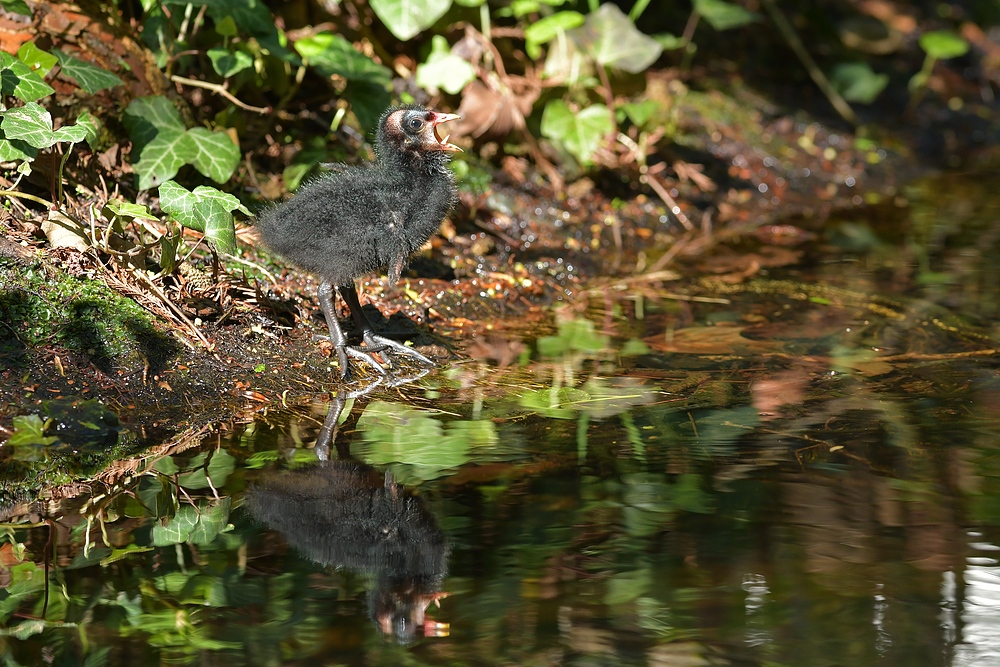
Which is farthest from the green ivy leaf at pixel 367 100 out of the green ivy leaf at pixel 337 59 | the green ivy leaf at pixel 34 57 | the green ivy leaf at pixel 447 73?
the green ivy leaf at pixel 34 57

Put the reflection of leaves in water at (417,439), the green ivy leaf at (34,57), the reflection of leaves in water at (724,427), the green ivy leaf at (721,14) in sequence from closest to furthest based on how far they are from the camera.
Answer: the reflection of leaves in water at (417,439) → the reflection of leaves in water at (724,427) → the green ivy leaf at (34,57) → the green ivy leaf at (721,14)

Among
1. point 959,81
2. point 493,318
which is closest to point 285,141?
point 493,318

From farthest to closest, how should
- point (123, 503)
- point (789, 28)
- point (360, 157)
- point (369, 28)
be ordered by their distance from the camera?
point (789, 28) → point (369, 28) → point (360, 157) → point (123, 503)

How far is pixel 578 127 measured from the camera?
22.0 feet

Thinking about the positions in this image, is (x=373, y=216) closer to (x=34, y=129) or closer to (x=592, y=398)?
(x=592, y=398)

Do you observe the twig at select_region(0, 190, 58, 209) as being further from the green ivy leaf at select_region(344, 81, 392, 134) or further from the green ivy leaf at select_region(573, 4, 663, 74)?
the green ivy leaf at select_region(573, 4, 663, 74)

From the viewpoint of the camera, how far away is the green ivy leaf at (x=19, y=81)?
14.6 feet

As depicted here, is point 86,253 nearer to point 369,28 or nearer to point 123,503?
point 123,503

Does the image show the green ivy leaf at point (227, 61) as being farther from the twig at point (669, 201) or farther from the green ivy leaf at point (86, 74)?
the twig at point (669, 201)

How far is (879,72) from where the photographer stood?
9859mm

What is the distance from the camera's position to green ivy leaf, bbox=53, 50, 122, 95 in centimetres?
479

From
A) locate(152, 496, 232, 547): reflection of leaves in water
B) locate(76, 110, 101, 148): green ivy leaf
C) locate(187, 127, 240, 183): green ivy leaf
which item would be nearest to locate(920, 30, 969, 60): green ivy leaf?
locate(187, 127, 240, 183): green ivy leaf

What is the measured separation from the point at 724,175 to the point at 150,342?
481cm

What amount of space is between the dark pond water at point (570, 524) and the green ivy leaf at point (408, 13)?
102 inches
